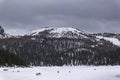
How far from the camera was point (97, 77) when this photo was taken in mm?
19156

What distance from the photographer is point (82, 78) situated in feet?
62.8

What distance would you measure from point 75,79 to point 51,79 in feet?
4.99

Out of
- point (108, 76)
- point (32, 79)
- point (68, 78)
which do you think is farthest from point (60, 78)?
point (108, 76)

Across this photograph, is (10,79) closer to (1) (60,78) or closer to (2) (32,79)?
(2) (32,79)

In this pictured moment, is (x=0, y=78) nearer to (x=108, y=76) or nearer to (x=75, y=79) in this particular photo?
(x=75, y=79)

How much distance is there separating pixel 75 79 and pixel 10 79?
4838 millimetres

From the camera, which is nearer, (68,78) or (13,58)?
(68,78)

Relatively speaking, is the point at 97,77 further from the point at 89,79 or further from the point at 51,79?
the point at 51,79

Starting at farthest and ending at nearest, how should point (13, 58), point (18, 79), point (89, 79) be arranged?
1. point (13, 58)
2. point (18, 79)
3. point (89, 79)

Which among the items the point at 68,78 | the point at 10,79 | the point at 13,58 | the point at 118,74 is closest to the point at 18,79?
the point at 10,79

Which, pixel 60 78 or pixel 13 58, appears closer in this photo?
pixel 60 78

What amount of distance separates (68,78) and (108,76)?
2.52 m

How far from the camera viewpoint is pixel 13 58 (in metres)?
99.6

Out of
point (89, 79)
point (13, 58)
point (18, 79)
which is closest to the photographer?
point (89, 79)
